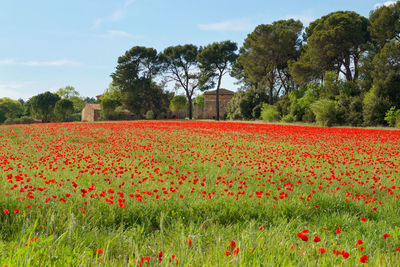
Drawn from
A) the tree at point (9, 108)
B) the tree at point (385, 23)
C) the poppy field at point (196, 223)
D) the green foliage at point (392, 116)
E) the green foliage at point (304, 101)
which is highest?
the tree at point (385, 23)

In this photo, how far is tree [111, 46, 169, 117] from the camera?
61.8m

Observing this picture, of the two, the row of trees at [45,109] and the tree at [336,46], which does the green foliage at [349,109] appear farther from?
the row of trees at [45,109]

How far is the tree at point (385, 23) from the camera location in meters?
31.4

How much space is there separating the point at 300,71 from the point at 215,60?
21.4 m

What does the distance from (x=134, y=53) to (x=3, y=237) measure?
63596mm

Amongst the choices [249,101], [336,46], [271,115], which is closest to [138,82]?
[249,101]

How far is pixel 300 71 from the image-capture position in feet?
128

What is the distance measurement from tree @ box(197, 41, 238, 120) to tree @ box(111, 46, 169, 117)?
1190 centimetres

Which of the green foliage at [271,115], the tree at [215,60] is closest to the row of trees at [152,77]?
the tree at [215,60]

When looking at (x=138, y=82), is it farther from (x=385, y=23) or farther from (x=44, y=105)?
(x=385, y=23)

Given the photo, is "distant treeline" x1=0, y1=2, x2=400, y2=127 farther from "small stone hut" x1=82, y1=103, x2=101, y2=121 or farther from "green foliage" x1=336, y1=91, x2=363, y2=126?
"small stone hut" x1=82, y1=103, x2=101, y2=121

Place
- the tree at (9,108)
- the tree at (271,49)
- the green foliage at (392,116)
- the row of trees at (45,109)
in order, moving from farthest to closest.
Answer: the tree at (9,108)
the row of trees at (45,109)
the tree at (271,49)
the green foliage at (392,116)

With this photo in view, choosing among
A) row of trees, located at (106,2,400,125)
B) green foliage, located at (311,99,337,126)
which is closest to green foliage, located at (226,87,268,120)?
row of trees, located at (106,2,400,125)

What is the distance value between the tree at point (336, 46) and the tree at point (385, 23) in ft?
5.38
